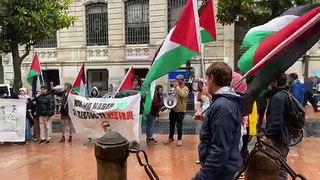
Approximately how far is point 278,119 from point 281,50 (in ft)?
3.50

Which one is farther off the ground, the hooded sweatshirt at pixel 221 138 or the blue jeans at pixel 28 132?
the hooded sweatshirt at pixel 221 138

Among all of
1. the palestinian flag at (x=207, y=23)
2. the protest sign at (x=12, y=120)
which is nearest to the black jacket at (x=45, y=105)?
the protest sign at (x=12, y=120)

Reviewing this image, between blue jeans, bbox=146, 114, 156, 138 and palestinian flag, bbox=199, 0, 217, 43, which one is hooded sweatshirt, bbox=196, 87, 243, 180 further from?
blue jeans, bbox=146, 114, 156, 138

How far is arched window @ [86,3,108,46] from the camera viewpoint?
26.1 meters

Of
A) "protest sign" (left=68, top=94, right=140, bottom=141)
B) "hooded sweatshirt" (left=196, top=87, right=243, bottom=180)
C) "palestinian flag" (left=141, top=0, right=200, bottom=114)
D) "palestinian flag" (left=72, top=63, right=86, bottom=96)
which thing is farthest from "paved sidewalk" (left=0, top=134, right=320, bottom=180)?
"hooded sweatshirt" (left=196, top=87, right=243, bottom=180)

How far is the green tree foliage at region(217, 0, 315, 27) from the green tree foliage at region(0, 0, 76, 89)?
5958 millimetres

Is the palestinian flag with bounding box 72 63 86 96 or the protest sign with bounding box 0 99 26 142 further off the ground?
the palestinian flag with bounding box 72 63 86 96

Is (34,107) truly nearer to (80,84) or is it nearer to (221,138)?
(80,84)

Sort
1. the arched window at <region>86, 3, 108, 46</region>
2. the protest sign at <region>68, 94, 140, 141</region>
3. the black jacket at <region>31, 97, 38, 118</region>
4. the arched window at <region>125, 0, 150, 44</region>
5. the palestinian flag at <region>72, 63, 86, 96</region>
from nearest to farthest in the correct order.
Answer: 1. the protest sign at <region>68, 94, 140, 141</region>
2. the black jacket at <region>31, 97, 38, 118</region>
3. the palestinian flag at <region>72, 63, 86, 96</region>
4. the arched window at <region>125, 0, 150, 44</region>
5. the arched window at <region>86, 3, 108, 46</region>

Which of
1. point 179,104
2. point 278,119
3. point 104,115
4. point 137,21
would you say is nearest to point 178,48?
point 278,119

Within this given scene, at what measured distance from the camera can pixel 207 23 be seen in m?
7.50

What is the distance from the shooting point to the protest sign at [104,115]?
999 centimetres

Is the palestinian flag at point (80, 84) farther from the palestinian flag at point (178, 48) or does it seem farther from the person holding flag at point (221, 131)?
the person holding flag at point (221, 131)

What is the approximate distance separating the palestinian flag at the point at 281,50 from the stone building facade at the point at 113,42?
18.6m
